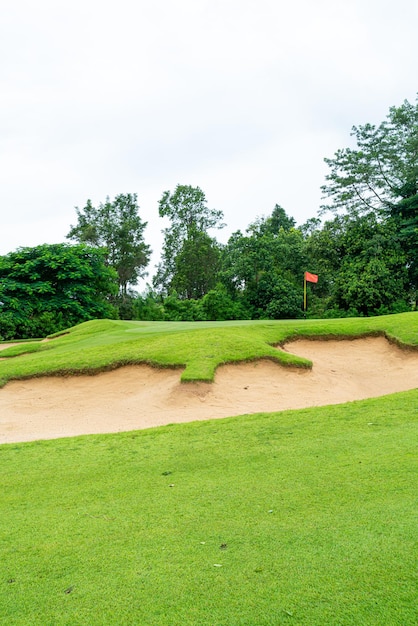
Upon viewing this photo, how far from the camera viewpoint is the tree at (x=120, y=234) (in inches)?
1971

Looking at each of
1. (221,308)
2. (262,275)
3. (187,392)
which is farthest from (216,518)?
(262,275)

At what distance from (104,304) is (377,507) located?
33.0 m

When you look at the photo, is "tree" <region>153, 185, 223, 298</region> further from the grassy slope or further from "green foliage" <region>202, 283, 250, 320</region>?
the grassy slope

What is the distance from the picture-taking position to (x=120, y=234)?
50.3 meters

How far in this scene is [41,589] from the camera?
279 centimetres

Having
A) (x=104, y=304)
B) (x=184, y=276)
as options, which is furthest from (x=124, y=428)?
(x=184, y=276)

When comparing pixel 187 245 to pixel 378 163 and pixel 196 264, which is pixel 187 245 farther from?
pixel 378 163

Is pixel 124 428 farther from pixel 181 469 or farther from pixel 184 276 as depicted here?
pixel 184 276

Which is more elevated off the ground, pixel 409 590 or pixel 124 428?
pixel 409 590

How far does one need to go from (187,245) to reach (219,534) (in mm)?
44316

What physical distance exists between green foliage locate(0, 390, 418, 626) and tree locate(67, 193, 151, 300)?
148 ft

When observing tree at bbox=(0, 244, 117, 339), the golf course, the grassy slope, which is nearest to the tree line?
tree at bbox=(0, 244, 117, 339)

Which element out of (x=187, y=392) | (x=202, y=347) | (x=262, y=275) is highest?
(x=262, y=275)

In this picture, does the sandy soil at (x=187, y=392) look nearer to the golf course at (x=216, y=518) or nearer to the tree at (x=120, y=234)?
the golf course at (x=216, y=518)
